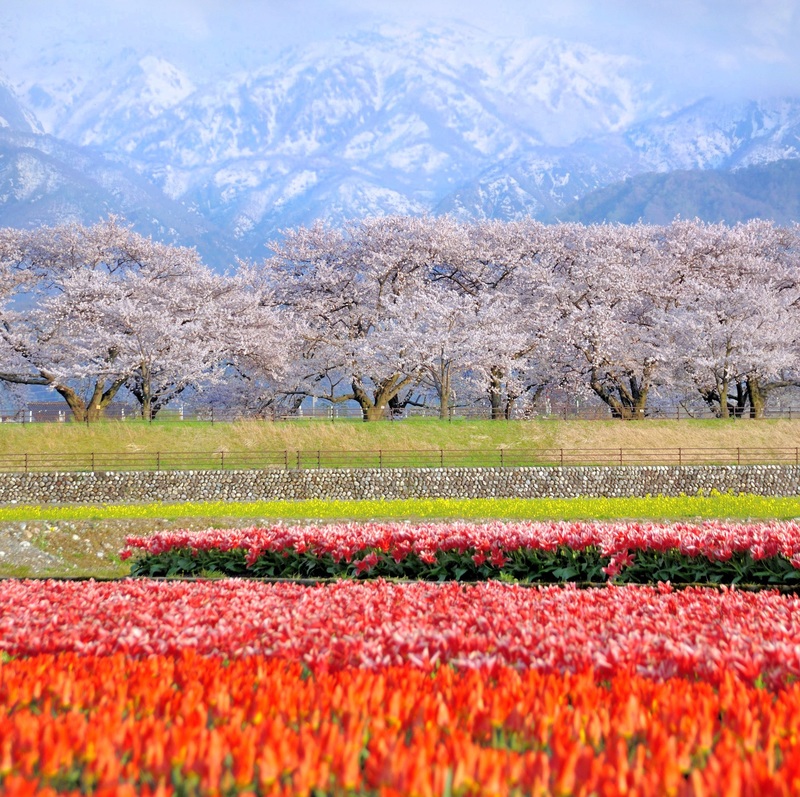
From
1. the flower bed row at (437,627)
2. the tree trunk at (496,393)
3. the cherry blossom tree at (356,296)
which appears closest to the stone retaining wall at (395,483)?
the cherry blossom tree at (356,296)

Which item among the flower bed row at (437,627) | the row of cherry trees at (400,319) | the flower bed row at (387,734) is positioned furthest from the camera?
the row of cherry trees at (400,319)

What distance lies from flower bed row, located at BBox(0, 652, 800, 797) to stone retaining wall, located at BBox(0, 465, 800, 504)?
94.9 feet

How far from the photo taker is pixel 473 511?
2116 centimetres

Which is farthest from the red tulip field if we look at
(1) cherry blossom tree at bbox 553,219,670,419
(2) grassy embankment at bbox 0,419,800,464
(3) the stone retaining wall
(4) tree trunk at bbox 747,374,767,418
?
(4) tree trunk at bbox 747,374,767,418

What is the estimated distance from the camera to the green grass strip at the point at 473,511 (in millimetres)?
19438

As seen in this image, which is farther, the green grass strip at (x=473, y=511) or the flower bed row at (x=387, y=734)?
the green grass strip at (x=473, y=511)

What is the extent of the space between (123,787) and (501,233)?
54610mm

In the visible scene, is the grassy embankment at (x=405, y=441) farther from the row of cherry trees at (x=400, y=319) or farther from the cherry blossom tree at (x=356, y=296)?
the cherry blossom tree at (x=356, y=296)

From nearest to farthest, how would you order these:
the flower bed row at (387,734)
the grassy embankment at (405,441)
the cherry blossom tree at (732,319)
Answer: the flower bed row at (387,734) → the grassy embankment at (405,441) → the cherry blossom tree at (732,319)

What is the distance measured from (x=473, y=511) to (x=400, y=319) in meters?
28.8

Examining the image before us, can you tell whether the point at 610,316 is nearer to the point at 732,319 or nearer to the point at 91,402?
the point at 732,319

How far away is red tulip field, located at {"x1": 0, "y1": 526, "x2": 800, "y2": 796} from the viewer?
2873 millimetres

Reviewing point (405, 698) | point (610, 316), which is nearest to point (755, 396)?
point (610, 316)

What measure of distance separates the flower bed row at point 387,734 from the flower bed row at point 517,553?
7.58 metres
